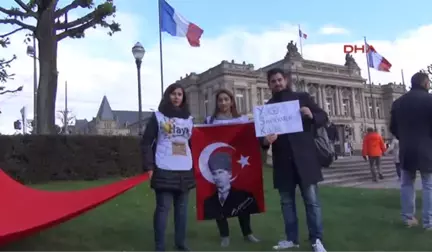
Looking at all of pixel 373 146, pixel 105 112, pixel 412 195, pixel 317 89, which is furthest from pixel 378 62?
pixel 105 112

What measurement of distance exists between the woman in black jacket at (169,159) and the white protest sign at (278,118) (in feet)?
2.52

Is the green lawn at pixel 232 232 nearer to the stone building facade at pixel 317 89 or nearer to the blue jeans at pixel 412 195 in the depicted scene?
the blue jeans at pixel 412 195

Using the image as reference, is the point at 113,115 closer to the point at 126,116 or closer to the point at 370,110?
the point at 126,116

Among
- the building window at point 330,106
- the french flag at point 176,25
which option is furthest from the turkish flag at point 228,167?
the building window at point 330,106

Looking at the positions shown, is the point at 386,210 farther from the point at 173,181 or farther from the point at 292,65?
the point at 292,65

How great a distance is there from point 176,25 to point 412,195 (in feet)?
46.9

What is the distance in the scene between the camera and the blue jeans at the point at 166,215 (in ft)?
13.7

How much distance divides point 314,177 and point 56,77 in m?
11.0

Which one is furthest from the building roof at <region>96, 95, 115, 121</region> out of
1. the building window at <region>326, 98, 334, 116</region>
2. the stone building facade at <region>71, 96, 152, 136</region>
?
the building window at <region>326, 98, 334, 116</region>

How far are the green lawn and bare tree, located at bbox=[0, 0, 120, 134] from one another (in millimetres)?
6892

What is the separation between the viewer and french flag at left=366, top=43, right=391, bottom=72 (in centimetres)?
4041

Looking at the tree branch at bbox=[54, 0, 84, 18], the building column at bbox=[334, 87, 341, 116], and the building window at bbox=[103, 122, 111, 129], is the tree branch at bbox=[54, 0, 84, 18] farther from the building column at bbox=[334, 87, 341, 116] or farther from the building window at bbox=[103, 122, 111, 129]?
the building window at bbox=[103, 122, 111, 129]

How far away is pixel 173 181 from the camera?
4176mm

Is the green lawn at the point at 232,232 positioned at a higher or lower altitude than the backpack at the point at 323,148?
lower
